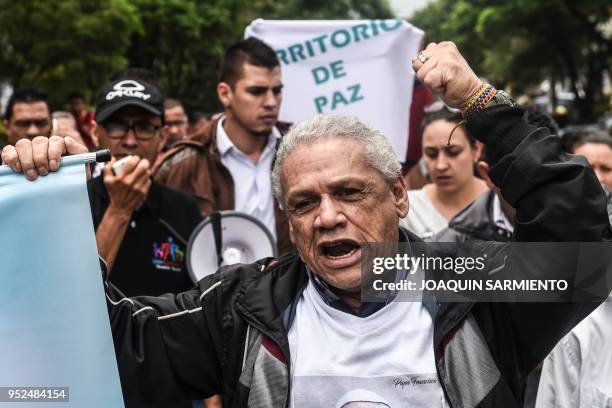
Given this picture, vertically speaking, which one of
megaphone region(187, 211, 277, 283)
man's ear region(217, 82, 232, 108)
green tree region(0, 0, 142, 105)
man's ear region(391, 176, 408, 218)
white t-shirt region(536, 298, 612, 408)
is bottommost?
white t-shirt region(536, 298, 612, 408)

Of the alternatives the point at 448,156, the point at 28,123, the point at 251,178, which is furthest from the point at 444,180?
the point at 28,123

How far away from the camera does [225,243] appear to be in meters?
3.92

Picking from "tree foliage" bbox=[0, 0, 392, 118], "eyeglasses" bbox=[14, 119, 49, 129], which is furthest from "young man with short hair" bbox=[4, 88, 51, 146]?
"tree foliage" bbox=[0, 0, 392, 118]

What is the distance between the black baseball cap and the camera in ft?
13.2

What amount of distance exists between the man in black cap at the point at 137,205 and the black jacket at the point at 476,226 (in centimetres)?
114

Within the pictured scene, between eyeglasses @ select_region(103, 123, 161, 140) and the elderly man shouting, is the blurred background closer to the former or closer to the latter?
eyeglasses @ select_region(103, 123, 161, 140)

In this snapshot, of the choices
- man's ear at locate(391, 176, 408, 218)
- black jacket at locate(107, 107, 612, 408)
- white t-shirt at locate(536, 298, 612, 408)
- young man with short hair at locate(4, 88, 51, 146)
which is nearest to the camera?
black jacket at locate(107, 107, 612, 408)

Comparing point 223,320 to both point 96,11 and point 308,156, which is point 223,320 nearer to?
point 308,156

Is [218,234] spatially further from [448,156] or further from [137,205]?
[448,156]

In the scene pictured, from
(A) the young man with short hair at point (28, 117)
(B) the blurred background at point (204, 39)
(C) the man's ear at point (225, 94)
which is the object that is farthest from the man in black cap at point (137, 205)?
(B) the blurred background at point (204, 39)

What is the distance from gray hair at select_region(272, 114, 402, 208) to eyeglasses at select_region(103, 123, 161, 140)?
1.63 meters

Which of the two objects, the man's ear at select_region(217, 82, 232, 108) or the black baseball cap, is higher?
the man's ear at select_region(217, 82, 232, 108)

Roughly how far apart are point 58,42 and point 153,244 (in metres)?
18.0

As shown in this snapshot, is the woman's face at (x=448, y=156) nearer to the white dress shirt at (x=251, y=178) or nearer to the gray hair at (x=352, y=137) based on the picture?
the white dress shirt at (x=251, y=178)
